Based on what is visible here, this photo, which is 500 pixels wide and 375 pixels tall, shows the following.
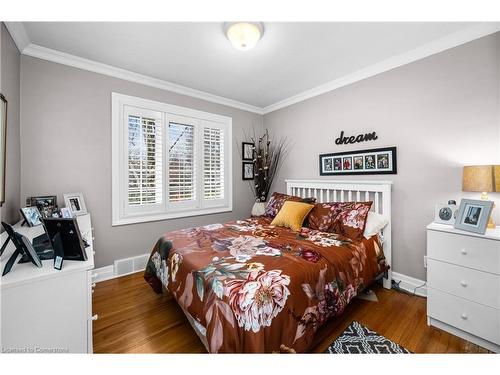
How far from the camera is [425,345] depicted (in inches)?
59.1

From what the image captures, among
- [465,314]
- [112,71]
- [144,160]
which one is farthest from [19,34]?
[465,314]

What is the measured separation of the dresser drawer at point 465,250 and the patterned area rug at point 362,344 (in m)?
0.75

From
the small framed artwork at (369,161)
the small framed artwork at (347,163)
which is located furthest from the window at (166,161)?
the small framed artwork at (369,161)

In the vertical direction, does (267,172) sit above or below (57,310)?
above

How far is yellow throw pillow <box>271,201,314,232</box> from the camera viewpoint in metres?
2.41

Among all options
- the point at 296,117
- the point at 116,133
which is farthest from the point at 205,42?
the point at 296,117

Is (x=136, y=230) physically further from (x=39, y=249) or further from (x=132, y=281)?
(x=39, y=249)

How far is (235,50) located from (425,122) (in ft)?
6.68

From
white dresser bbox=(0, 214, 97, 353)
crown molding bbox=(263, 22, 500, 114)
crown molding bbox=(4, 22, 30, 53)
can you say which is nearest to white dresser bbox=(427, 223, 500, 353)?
crown molding bbox=(263, 22, 500, 114)

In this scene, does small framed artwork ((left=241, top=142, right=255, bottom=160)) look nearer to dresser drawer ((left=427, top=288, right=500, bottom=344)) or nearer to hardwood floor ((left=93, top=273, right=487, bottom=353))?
hardwood floor ((left=93, top=273, right=487, bottom=353))

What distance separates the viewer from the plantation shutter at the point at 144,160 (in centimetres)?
267

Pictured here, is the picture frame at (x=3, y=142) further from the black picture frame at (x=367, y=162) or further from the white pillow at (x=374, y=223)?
the black picture frame at (x=367, y=162)

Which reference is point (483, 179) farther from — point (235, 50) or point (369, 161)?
point (235, 50)

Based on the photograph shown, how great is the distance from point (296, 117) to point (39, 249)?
3286 mm
